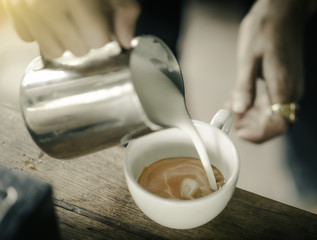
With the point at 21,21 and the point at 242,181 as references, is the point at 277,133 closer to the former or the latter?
the point at 242,181

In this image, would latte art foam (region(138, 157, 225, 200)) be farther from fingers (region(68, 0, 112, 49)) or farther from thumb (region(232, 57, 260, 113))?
thumb (region(232, 57, 260, 113))

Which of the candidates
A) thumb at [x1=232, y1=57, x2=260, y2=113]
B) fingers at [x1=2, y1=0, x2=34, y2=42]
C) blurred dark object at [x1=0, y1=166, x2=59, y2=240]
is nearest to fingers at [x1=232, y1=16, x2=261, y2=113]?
thumb at [x1=232, y1=57, x2=260, y2=113]

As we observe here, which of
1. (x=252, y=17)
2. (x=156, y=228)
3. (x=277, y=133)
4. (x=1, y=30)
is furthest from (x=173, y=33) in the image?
(x=1, y=30)

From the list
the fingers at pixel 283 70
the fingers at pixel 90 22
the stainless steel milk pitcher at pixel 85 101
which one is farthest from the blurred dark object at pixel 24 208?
the fingers at pixel 283 70

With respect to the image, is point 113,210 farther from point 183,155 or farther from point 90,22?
point 90,22

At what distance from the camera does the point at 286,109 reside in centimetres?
115

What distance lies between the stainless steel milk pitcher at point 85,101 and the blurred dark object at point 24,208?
0.12 meters

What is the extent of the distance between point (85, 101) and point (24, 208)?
0.18 m

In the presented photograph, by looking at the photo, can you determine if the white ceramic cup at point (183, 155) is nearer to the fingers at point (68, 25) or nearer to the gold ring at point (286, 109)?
the fingers at point (68, 25)

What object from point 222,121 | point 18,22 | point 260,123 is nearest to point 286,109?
point 260,123

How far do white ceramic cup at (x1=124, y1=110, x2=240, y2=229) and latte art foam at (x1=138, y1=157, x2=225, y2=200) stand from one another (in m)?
0.01

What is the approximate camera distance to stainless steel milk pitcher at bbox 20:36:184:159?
20.4 inches

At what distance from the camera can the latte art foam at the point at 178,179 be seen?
2.12 feet

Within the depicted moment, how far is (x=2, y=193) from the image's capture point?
0.43 metres
